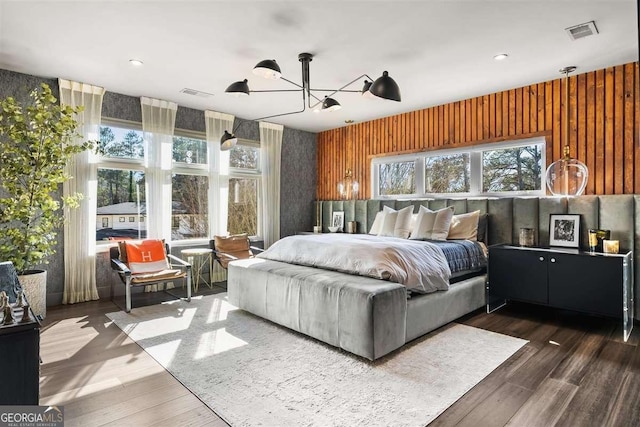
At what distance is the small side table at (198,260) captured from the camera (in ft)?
16.8

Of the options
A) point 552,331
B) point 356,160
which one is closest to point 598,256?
point 552,331

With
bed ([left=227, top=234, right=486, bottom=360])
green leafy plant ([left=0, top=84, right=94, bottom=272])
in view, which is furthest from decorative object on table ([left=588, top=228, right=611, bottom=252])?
green leafy plant ([left=0, top=84, right=94, bottom=272])

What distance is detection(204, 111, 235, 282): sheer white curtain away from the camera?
5.62 meters

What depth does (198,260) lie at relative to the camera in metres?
5.54

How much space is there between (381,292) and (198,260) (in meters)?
3.65

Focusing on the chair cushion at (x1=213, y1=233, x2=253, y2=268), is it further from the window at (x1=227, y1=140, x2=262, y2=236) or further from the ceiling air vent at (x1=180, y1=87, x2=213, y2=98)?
the ceiling air vent at (x1=180, y1=87, x2=213, y2=98)

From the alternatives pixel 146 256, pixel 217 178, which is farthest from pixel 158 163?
pixel 146 256

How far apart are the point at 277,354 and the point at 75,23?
3.17 m

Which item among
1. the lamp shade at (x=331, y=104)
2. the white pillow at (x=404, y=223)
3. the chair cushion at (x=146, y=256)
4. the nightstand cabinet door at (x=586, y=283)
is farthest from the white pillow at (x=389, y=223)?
the chair cushion at (x=146, y=256)

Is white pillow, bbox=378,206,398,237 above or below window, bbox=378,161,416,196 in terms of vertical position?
below

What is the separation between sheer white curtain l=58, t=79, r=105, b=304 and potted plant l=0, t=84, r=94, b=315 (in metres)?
0.48

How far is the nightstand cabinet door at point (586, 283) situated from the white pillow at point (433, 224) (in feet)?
3.98

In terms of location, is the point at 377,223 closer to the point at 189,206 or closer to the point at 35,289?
the point at 189,206

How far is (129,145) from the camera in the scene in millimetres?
4957
